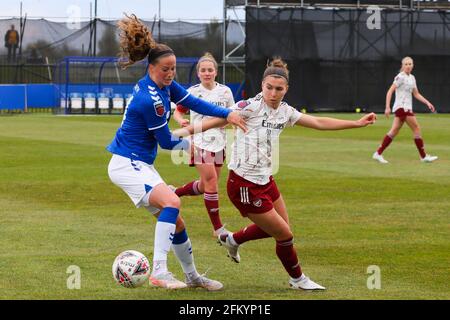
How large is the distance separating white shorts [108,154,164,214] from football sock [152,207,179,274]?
0.26m

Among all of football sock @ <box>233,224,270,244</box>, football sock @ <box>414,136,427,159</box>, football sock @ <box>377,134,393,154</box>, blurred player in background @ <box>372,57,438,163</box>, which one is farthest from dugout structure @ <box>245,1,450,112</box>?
football sock @ <box>233,224,270,244</box>

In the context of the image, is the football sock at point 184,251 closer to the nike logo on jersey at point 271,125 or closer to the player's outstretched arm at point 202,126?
the player's outstretched arm at point 202,126

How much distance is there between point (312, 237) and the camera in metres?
12.6

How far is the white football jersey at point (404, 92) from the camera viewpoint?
2414 cm

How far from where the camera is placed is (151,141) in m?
9.48

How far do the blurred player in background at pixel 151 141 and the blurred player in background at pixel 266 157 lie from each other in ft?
0.97

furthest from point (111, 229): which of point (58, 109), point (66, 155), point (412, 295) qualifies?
point (58, 109)

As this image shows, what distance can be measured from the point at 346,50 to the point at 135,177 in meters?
41.4

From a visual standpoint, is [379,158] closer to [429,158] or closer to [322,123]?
[429,158]

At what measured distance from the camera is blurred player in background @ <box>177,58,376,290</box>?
959 centimetres

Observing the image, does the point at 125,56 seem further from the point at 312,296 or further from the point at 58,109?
the point at 58,109

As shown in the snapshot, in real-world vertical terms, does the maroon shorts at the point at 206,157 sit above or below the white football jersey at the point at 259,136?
below

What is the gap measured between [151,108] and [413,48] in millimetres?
42290

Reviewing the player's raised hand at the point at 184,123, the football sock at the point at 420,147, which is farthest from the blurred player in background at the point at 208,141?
the football sock at the point at 420,147
